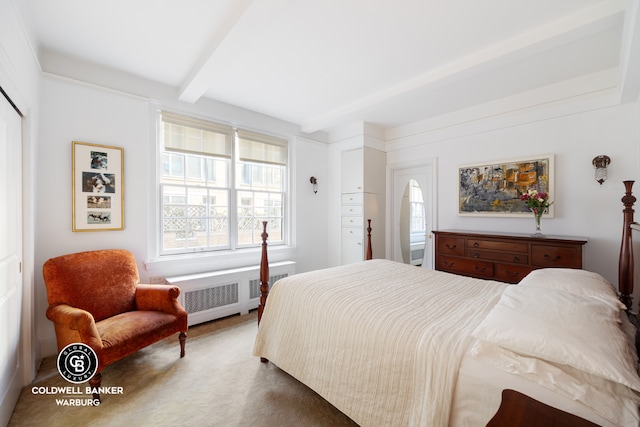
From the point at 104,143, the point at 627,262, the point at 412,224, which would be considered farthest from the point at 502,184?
the point at 104,143

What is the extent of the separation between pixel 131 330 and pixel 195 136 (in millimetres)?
2330

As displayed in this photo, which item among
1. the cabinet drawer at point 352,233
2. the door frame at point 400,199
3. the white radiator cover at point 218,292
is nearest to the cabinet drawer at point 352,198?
the cabinet drawer at point 352,233

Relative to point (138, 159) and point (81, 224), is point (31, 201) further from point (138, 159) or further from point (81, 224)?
point (138, 159)

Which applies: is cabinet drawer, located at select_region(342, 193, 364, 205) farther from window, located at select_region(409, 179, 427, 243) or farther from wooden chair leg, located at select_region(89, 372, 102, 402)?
wooden chair leg, located at select_region(89, 372, 102, 402)

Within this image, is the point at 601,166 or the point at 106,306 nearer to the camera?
the point at 106,306

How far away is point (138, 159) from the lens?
9.62 ft

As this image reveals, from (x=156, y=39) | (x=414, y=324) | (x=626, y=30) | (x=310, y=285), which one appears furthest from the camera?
(x=156, y=39)

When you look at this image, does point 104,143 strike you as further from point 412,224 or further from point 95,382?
point 412,224

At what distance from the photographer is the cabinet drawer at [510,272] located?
2792mm

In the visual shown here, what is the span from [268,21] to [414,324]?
7.16 feet

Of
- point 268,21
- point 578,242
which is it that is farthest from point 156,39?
A: point 578,242

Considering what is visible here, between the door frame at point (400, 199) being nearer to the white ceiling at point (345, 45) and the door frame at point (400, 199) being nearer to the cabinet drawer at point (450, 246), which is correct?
the cabinet drawer at point (450, 246)

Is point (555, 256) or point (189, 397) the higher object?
point (555, 256)

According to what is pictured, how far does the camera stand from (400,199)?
14.8 ft
